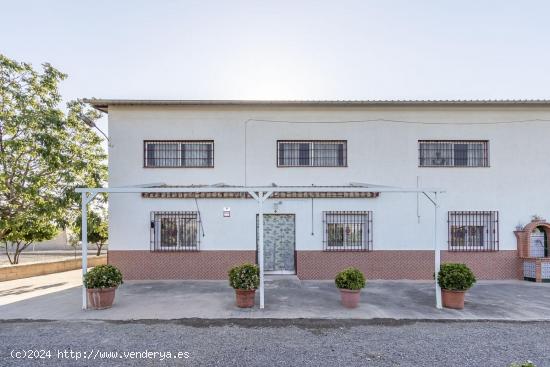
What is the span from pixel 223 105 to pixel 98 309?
7.66 m

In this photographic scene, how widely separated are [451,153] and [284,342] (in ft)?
32.1

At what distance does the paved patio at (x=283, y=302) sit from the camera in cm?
736

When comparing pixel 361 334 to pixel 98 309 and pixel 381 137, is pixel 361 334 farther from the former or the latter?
pixel 381 137

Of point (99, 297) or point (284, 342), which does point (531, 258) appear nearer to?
point (284, 342)

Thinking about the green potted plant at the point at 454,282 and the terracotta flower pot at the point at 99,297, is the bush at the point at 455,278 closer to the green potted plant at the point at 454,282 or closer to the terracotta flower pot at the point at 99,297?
the green potted plant at the point at 454,282

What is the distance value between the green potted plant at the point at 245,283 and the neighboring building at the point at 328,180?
330 centimetres

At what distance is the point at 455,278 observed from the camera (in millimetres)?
7652

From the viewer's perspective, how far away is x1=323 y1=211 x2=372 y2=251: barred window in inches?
447

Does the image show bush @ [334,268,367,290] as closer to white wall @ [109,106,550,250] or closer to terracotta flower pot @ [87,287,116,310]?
white wall @ [109,106,550,250]

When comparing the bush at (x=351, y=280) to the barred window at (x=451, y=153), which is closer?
the bush at (x=351, y=280)

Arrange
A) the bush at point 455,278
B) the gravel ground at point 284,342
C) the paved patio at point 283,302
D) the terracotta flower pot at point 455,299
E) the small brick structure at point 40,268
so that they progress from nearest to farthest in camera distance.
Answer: the gravel ground at point 284,342 → the paved patio at point 283,302 → the bush at point 455,278 → the terracotta flower pot at point 455,299 → the small brick structure at point 40,268

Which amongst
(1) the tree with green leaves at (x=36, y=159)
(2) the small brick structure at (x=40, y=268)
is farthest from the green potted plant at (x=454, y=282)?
(2) the small brick structure at (x=40, y=268)

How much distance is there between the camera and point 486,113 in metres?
11.7

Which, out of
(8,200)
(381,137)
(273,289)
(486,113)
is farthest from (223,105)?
(486,113)
